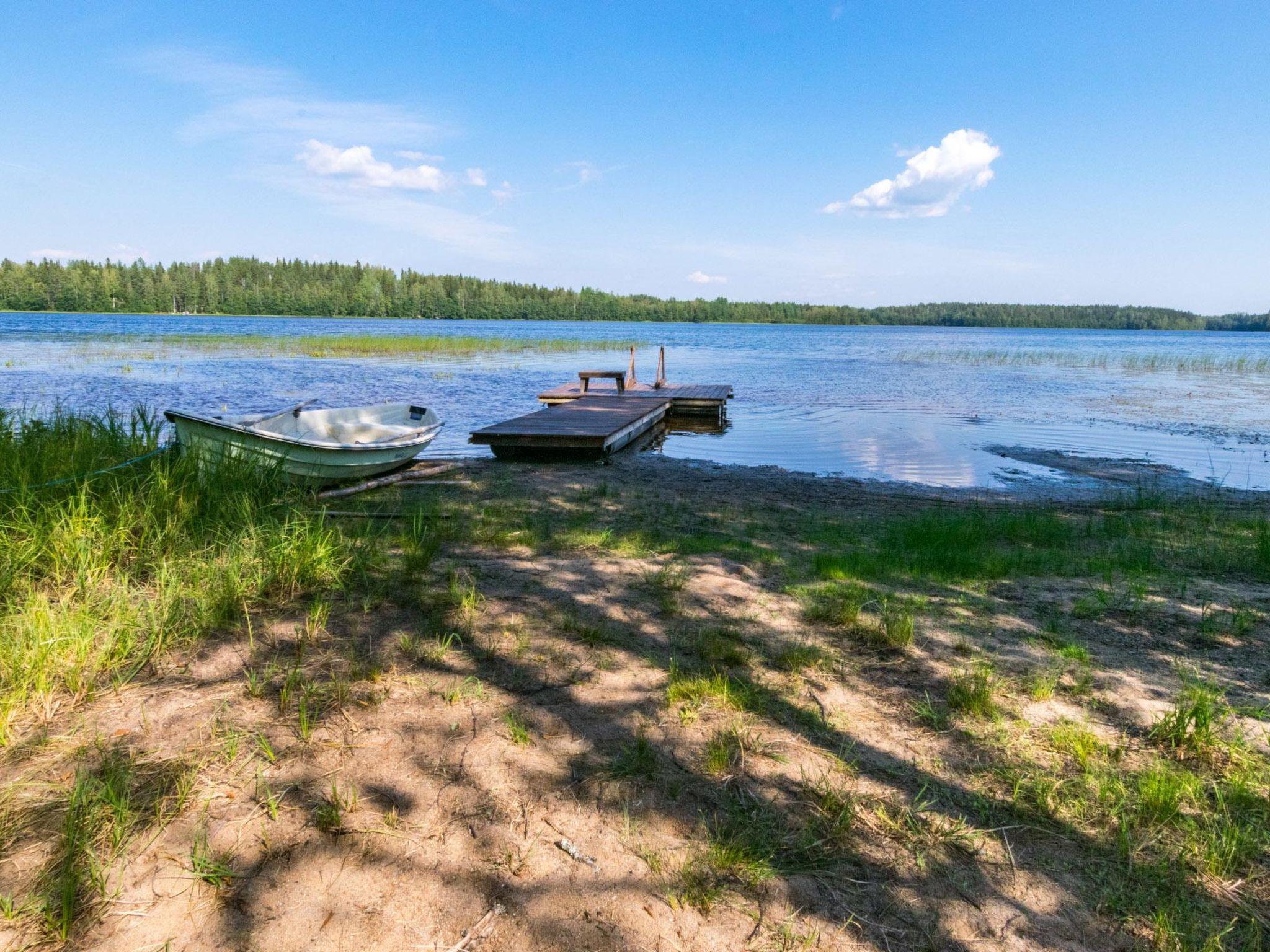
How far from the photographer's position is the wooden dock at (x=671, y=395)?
1829 centimetres

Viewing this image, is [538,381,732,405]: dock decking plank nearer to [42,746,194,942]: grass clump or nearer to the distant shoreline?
[42,746,194,942]: grass clump

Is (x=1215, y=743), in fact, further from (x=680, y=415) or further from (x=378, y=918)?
(x=680, y=415)

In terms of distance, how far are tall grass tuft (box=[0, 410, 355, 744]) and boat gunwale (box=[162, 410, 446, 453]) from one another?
43.0 inches

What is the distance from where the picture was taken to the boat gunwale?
24.0 feet

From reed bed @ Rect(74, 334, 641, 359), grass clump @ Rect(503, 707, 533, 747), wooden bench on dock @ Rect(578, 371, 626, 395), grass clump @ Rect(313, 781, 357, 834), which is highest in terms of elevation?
reed bed @ Rect(74, 334, 641, 359)

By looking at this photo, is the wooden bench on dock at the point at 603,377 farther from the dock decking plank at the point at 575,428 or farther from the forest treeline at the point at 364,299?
the forest treeline at the point at 364,299

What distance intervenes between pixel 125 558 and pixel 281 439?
126 inches

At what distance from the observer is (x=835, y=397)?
25453 mm

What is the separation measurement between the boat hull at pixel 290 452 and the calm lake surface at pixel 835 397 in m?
3.95

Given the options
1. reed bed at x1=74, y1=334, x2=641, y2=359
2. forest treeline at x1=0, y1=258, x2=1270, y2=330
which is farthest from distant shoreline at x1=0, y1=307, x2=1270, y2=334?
reed bed at x1=74, y1=334, x2=641, y2=359

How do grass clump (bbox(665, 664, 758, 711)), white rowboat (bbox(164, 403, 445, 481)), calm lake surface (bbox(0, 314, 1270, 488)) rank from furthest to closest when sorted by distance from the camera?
1. calm lake surface (bbox(0, 314, 1270, 488))
2. white rowboat (bbox(164, 403, 445, 481))
3. grass clump (bbox(665, 664, 758, 711))

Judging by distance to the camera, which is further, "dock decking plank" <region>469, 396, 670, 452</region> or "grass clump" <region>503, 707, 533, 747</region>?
"dock decking plank" <region>469, 396, 670, 452</region>

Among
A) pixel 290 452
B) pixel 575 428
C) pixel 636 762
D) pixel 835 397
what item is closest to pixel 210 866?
pixel 636 762

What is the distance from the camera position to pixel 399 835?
2.43m
